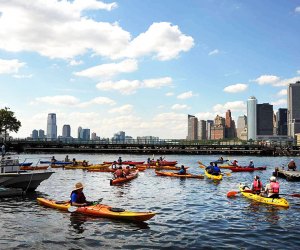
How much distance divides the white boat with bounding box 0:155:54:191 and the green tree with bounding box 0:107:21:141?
127034 millimetres

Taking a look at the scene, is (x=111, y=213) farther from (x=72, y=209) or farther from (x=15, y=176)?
(x=15, y=176)

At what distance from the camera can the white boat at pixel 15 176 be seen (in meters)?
28.9

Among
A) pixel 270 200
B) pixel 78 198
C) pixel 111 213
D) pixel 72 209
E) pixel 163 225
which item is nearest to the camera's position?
pixel 163 225

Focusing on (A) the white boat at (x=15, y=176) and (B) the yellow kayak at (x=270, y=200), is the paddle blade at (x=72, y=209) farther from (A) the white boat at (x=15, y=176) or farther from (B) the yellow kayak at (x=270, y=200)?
(B) the yellow kayak at (x=270, y=200)

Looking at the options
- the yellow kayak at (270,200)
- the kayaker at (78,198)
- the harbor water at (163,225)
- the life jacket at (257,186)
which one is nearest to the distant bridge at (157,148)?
the life jacket at (257,186)

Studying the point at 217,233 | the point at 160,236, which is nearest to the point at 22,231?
the point at 160,236

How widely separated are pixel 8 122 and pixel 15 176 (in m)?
131

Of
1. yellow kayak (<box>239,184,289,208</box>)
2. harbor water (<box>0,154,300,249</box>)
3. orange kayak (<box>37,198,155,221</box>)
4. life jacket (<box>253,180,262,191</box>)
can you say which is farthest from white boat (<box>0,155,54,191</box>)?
life jacket (<box>253,180,262,191</box>)

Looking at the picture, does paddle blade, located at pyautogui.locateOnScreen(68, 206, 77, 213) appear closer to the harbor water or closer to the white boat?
the harbor water

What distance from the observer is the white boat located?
28.9 meters

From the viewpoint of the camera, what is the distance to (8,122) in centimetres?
14925

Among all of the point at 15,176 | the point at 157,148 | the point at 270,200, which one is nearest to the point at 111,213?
the point at 270,200

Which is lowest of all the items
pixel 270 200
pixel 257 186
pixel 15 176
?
pixel 270 200

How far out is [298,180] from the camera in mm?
43312
